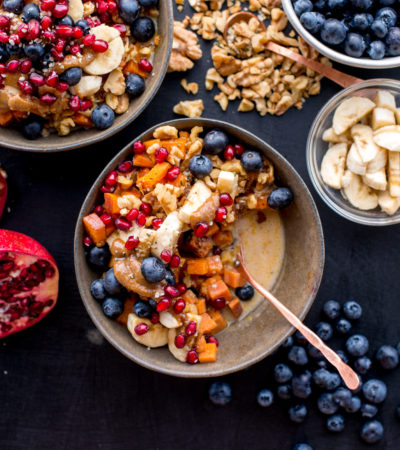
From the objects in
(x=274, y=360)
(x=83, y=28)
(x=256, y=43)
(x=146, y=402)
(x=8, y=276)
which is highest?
(x=83, y=28)

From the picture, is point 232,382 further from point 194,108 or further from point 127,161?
point 194,108

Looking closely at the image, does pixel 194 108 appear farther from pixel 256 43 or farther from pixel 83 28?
pixel 83 28

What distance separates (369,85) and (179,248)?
1.09 meters

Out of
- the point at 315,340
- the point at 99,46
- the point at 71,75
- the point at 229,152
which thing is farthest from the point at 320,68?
the point at 315,340

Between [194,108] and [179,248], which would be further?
[194,108]

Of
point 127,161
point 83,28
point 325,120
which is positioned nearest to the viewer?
point 83,28

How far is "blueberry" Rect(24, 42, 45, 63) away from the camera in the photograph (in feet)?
5.85

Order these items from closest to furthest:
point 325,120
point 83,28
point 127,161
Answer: point 83,28 < point 127,161 < point 325,120

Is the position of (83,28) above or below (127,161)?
above

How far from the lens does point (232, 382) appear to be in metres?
2.27

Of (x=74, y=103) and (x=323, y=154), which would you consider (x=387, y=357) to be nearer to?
(x=323, y=154)

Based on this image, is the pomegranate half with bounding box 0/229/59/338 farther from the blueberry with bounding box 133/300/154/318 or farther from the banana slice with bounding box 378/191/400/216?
the banana slice with bounding box 378/191/400/216

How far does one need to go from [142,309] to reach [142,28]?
113 cm

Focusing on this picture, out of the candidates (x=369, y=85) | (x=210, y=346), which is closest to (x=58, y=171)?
(x=210, y=346)
